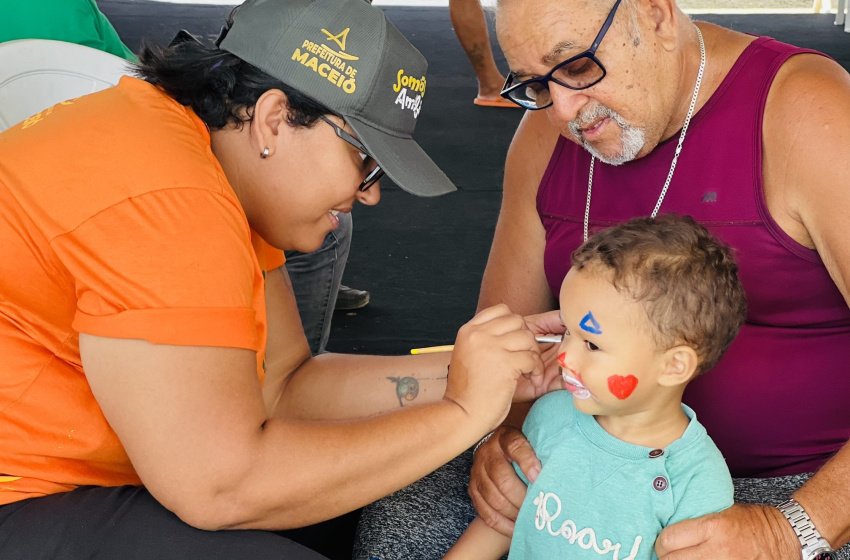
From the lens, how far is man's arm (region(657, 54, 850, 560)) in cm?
147

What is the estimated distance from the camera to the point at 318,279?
2.75 m

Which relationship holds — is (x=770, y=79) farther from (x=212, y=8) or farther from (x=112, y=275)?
(x=212, y=8)

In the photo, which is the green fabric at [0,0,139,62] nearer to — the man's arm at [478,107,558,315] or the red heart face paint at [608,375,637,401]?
the man's arm at [478,107,558,315]

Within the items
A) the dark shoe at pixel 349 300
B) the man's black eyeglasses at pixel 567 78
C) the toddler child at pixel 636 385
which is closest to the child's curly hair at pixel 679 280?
A: the toddler child at pixel 636 385

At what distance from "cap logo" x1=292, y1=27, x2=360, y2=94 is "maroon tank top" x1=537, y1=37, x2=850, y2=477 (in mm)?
629

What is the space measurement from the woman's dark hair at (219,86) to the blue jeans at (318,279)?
42.6 inches

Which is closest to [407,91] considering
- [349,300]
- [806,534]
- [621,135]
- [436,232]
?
[621,135]

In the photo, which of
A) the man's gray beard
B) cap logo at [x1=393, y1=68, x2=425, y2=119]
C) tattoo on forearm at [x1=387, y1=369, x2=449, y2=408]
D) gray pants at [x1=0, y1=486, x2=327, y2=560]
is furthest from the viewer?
tattoo on forearm at [x1=387, y1=369, x2=449, y2=408]

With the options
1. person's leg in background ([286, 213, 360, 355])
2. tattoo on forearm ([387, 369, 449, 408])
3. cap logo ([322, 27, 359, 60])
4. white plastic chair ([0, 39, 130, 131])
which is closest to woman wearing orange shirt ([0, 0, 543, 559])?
cap logo ([322, 27, 359, 60])

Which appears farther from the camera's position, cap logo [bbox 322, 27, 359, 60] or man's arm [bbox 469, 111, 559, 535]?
man's arm [bbox 469, 111, 559, 535]

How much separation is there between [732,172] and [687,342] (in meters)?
0.38

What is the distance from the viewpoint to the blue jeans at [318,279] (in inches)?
106

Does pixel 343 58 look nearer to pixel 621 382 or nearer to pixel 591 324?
pixel 591 324

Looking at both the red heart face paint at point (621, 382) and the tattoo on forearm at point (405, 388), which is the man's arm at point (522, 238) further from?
the red heart face paint at point (621, 382)
